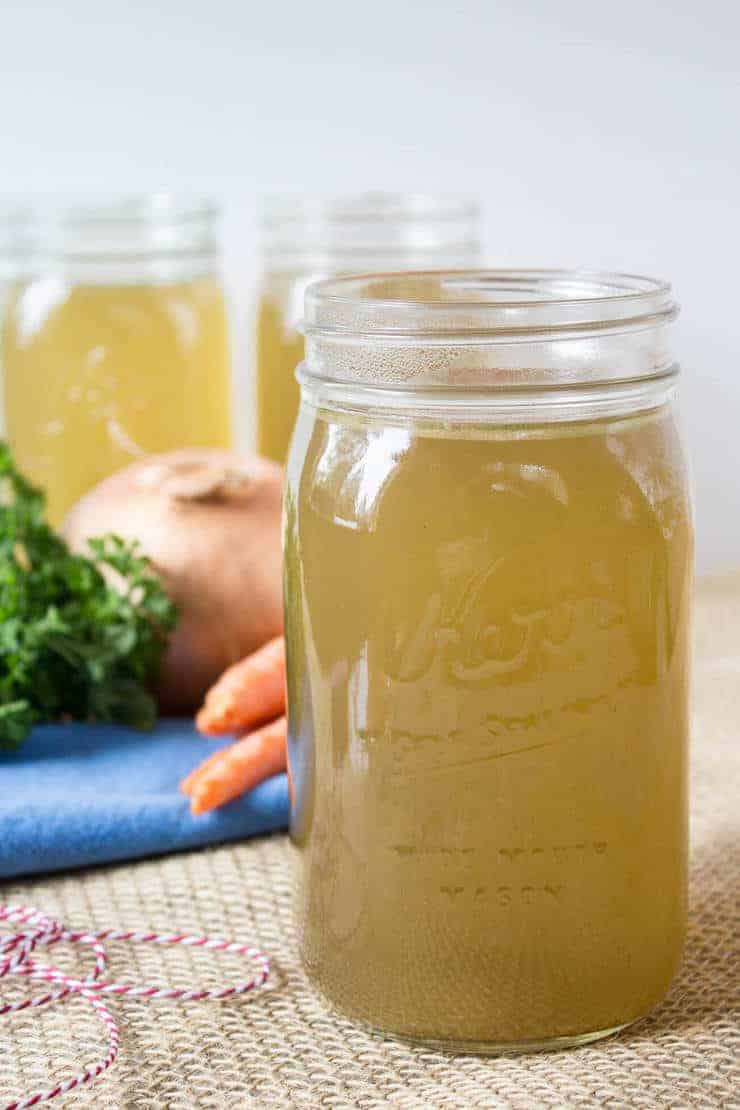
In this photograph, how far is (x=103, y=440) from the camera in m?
1.66

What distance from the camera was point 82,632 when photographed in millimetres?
1358

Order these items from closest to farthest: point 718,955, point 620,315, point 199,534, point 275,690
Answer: point 620,315 < point 718,955 < point 275,690 < point 199,534

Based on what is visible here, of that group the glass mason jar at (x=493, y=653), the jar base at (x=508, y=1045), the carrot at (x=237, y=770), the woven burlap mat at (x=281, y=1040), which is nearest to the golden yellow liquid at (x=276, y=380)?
the carrot at (x=237, y=770)

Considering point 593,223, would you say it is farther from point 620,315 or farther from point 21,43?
point 620,315

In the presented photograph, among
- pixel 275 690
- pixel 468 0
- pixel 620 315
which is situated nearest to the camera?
pixel 620 315

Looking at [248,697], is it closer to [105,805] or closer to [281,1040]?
[105,805]

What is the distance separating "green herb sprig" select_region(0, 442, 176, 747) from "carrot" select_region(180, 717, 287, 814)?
0.60ft

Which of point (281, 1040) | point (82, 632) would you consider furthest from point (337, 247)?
point (281, 1040)

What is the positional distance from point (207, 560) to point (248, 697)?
18 cm

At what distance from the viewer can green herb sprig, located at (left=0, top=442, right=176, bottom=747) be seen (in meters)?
1.32

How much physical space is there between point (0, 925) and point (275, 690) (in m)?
0.35

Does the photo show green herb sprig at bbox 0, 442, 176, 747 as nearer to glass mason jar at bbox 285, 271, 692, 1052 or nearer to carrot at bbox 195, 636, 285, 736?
carrot at bbox 195, 636, 285, 736

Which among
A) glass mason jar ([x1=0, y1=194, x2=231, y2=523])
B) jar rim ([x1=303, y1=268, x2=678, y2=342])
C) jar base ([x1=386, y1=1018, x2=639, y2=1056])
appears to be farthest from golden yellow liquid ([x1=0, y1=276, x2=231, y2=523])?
jar base ([x1=386, y1=1018, x2=639, y2=1056])

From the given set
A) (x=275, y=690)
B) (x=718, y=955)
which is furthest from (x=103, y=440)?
(x=718, y=955)
